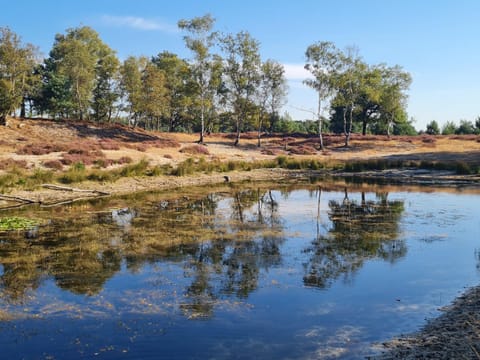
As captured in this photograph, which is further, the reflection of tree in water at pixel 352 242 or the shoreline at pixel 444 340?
the reflection of tree in water at pixel 352 242

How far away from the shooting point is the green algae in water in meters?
17.2

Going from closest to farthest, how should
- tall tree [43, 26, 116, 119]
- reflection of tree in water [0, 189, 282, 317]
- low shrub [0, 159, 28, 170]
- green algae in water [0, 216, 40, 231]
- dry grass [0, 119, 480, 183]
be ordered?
1. reflection of tree in water [0, 189, 282, 317]
2. green algae in water [0, 216, 40, 231]
3. low shrub [0, 159, 28, 170]
4. dry grass [0, 119, 480, 183]
5. tall tree [43, 26, 116, 119]

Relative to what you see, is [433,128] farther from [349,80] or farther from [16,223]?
[16,223]

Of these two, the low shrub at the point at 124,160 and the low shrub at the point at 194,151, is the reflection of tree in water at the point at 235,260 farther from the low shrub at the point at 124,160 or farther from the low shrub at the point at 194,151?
the low shrub at the point at 194,151

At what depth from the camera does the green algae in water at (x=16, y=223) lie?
56.4 ft

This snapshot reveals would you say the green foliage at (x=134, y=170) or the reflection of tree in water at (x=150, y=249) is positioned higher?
the green foliage at (x=134, y=170)

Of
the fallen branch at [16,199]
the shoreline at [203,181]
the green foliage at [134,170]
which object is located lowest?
the fallen branch at [16,199]

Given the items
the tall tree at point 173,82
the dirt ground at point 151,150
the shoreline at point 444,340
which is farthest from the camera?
the tall tree at point 173,82

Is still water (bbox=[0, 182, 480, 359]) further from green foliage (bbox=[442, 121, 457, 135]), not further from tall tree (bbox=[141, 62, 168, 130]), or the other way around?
green foliage (bbox=[442, 121, 457, 135])

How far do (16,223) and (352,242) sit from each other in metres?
12.1

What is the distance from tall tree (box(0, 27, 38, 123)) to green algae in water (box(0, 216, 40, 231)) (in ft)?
123

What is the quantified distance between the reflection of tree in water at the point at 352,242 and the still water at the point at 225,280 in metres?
0.06

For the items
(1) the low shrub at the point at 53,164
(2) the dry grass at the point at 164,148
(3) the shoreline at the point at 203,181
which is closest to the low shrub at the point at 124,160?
(2) the dry grass at the point at 164,148

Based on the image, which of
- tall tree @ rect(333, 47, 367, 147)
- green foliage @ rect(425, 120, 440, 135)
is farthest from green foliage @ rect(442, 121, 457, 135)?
tall tree @ rect(333, 47, 367, 147)
